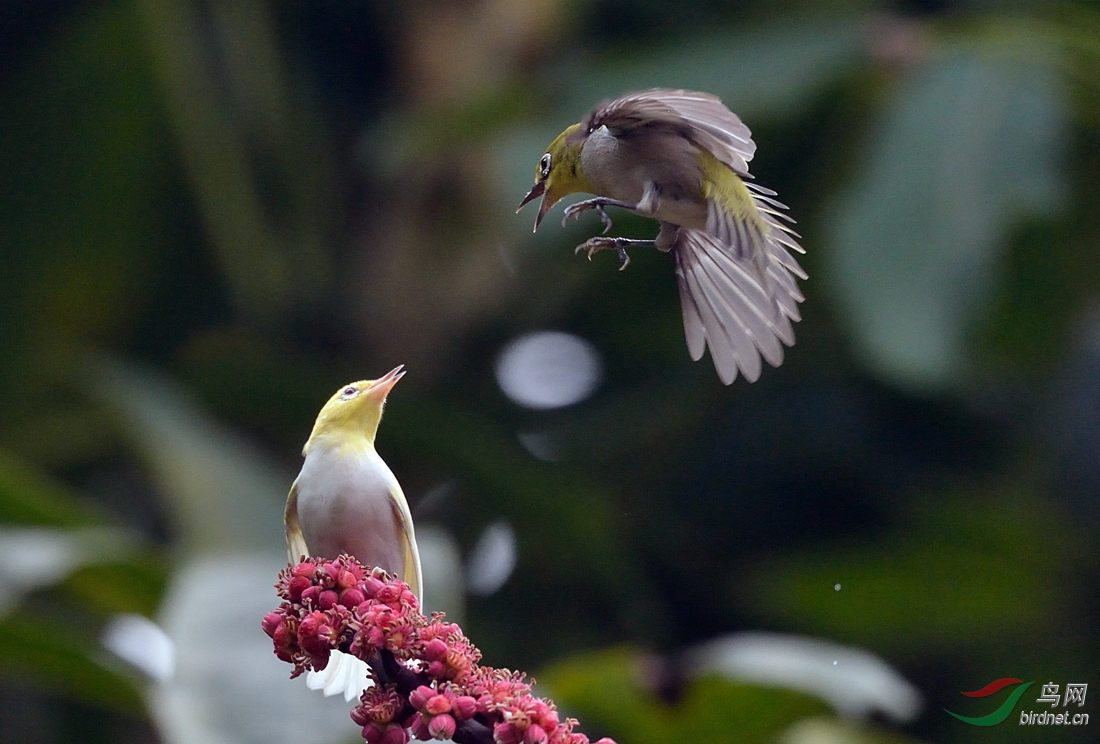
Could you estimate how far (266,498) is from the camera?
4.20m

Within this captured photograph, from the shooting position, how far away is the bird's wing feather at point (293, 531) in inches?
40.7

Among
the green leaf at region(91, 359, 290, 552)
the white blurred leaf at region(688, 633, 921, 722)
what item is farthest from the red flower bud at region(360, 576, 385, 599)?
the green leaf at region(91, 359, 290, 552)

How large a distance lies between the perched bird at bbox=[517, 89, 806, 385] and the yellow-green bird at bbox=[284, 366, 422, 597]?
0.20 meters

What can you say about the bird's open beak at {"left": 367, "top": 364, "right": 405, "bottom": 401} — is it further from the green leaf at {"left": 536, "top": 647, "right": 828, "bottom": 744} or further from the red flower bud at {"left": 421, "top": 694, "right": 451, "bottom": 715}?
the green leaf at {"left": 536, "top": 647, "right": 828, "bottom": 744}

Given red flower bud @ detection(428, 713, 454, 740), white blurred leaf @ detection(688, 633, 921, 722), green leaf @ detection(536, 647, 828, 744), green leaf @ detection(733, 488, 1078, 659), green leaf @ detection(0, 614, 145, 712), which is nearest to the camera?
red flower bud @ detection(428, 713, 454, 740)

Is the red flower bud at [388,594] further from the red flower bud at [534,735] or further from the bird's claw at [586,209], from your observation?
the bird's claw at [586,209]

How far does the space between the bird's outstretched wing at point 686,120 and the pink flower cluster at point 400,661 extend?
344 mm

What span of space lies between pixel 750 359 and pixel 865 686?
1.98 metres

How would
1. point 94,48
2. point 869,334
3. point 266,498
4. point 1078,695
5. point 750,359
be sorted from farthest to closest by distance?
1. point 94,48
2. point 266,498
3. point 869,334
4. point 1078,695
5. point 750,359

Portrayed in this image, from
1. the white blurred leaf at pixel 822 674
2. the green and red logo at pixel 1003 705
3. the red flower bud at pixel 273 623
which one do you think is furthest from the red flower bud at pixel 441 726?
the white blurred leaf at pixel 822 674

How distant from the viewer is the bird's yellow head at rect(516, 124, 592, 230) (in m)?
0.99

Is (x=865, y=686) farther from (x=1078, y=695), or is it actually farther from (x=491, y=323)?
(x=491, y=323)

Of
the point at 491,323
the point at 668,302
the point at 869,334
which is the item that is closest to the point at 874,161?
the point at 869,334

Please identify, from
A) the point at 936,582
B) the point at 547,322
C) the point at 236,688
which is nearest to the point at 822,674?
the point at 236,688
